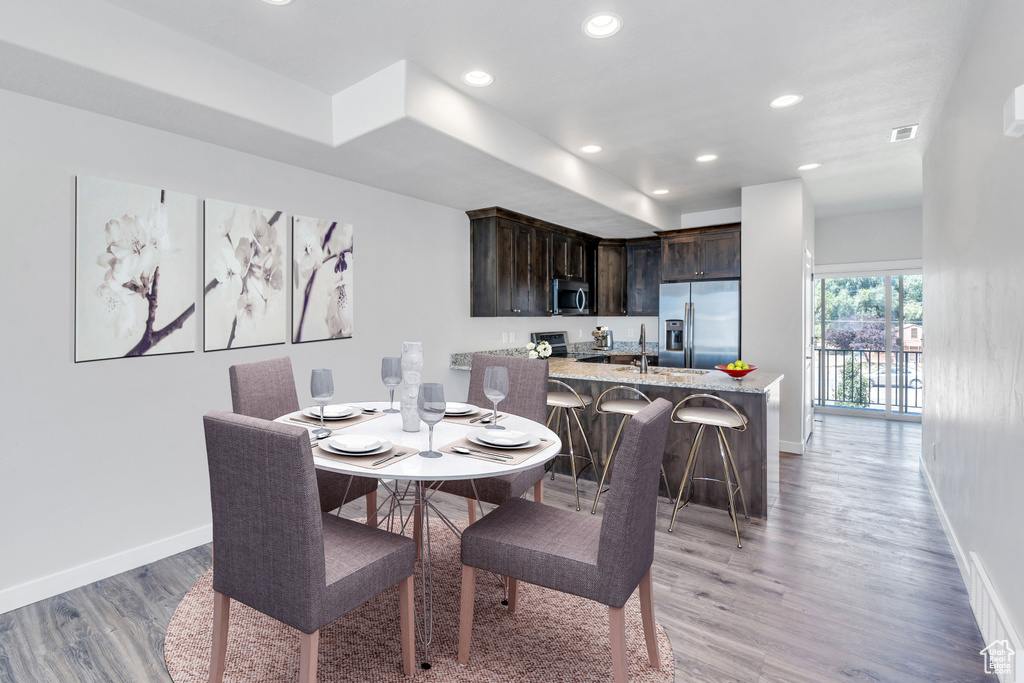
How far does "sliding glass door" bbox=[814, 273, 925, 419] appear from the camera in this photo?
6.00m

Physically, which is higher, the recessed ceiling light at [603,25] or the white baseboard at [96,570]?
the recessed ceiling light at [603,25]

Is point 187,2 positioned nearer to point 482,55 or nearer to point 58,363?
point 482,55

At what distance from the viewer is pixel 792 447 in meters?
4.54

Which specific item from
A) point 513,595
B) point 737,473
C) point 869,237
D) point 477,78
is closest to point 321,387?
point 513,595

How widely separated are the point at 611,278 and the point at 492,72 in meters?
4.03

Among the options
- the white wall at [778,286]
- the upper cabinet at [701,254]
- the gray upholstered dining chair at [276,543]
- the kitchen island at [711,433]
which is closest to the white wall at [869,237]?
the white wall at [778,286]

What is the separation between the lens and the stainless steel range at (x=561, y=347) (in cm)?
572

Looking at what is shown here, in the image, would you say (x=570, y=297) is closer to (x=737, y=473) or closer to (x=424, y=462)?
(x=737, y=473)

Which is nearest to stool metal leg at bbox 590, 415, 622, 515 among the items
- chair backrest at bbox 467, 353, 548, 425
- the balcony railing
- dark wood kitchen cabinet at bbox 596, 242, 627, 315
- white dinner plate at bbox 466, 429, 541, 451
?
chair backrest at bbox 467, 353, 548, 425

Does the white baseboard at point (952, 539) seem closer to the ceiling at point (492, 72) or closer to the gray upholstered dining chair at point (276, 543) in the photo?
the ceiling at point (492, 72)

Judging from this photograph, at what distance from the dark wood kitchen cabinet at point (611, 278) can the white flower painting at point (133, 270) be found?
4.57 metres

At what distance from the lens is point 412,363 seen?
2.00 meters

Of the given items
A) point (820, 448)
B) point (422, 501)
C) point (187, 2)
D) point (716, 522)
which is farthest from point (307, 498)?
point (820, 448)

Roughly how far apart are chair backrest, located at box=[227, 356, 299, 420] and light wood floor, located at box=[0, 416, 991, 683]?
86 centimetres
